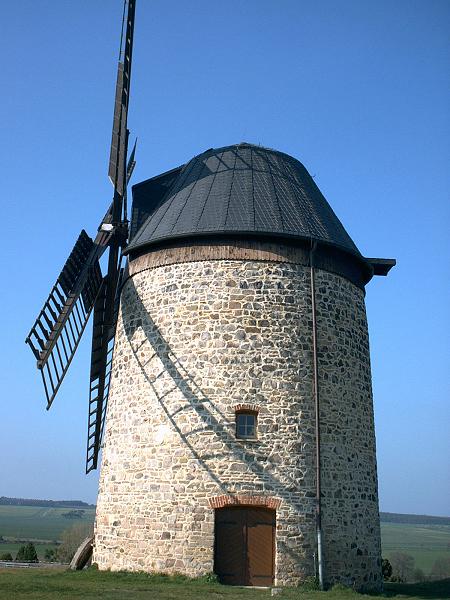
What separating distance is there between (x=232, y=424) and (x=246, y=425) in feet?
0.94

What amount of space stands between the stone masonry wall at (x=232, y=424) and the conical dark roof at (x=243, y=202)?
0.74 m

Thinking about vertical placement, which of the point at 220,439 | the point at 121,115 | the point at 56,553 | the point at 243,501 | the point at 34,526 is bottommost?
the point at 34,526

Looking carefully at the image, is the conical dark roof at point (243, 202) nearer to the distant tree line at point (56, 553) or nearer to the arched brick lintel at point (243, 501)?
the arched brick lintel at point (243, 501)

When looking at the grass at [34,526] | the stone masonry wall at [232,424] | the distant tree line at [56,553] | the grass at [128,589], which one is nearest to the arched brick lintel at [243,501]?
the stone masonry wall at [232,424]

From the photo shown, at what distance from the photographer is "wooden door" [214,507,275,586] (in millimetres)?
12242

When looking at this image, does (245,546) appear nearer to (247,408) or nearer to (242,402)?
(247,408)

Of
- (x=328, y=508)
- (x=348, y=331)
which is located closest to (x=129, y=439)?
(x=328, y=508)

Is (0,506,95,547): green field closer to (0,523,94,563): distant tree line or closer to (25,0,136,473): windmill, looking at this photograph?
(0,523,94,563): distant tree line

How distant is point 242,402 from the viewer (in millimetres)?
12867

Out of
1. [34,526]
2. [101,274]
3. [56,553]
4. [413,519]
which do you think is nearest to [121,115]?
[101,274]

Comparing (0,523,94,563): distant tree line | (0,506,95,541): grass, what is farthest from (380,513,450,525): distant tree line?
(0,523,94,563): distant tree line

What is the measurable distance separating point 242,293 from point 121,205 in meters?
4.68

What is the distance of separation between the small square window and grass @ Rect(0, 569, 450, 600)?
260 centimetres

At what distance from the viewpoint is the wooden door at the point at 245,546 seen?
12242mm
